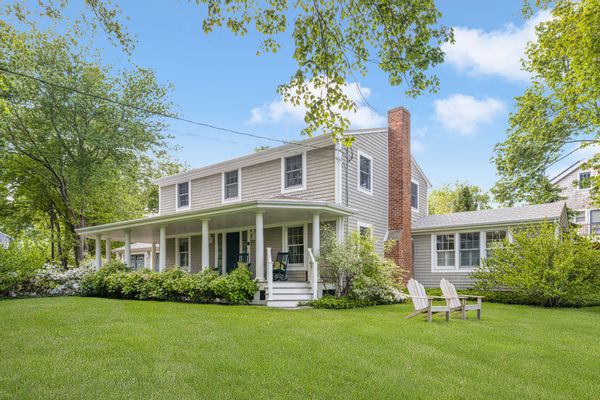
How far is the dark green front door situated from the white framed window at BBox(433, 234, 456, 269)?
791 cm

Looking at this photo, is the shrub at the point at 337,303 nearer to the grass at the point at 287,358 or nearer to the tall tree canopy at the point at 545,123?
the grass at the point at 287,358

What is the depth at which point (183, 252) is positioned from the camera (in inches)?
755

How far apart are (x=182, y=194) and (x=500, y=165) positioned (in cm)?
1507

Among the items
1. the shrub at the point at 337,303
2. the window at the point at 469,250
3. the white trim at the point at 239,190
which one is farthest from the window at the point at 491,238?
the white trim at the point at 239,190

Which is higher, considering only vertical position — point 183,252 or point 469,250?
point 469,250

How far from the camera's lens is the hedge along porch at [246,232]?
1200cm

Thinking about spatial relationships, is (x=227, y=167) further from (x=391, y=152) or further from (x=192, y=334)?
(x=192, y=334)

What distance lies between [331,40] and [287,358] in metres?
4.28

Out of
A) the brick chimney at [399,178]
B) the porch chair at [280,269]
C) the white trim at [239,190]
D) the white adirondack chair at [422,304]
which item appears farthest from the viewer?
the white trim at [239,190]

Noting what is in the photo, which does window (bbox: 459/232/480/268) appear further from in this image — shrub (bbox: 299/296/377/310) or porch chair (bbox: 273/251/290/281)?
porch chair (bbox: 273/251/290/281)

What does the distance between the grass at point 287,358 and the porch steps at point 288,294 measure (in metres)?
2.74

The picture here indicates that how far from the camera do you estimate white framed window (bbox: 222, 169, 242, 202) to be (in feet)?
56.2

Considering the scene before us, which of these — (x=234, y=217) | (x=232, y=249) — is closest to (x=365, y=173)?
(x=234, y=217)

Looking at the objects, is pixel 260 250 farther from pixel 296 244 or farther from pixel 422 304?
pixel 422 304
